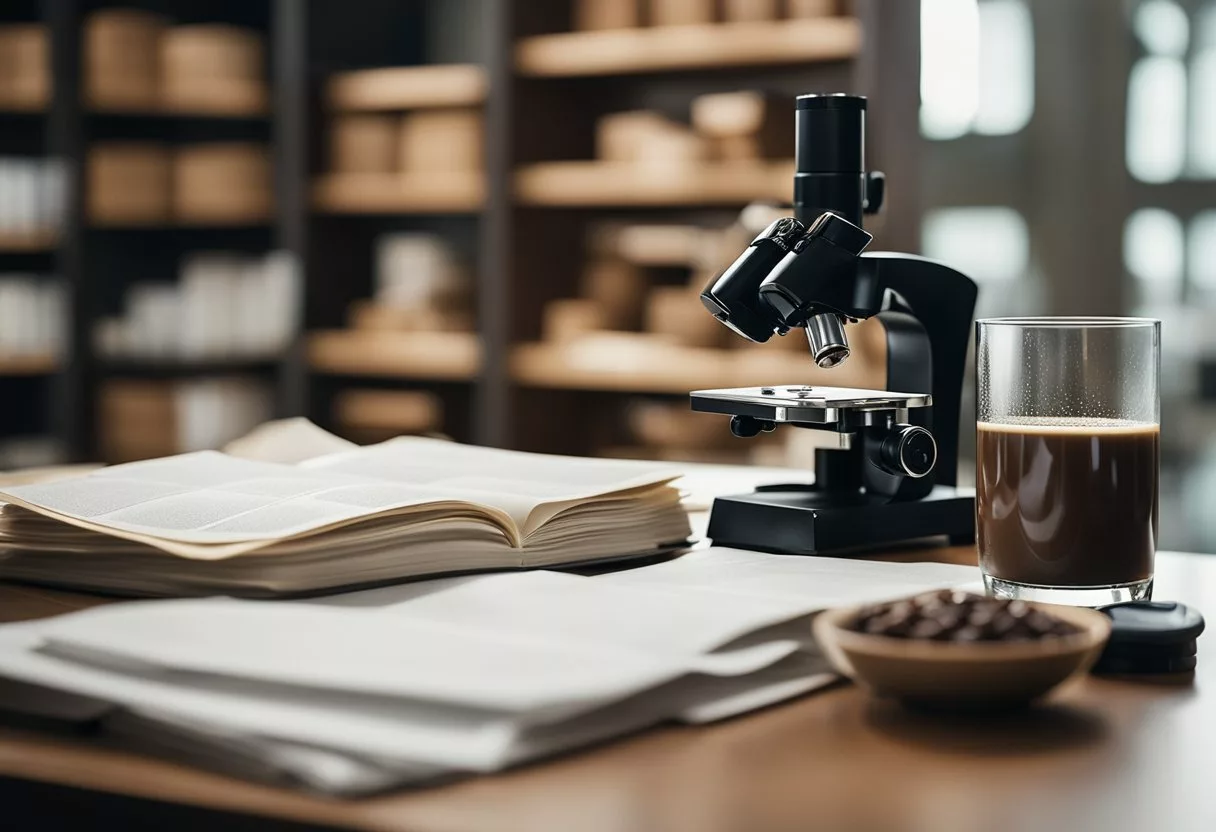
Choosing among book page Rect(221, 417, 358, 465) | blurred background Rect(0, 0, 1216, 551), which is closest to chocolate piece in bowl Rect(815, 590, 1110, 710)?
book page Rect(221, 417, 358, 465)

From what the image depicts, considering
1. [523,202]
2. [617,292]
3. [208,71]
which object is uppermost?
[208,71]

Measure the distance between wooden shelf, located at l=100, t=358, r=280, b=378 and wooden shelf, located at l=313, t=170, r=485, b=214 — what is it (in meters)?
0.47

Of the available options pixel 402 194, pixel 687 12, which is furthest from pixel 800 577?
pixel 402 194

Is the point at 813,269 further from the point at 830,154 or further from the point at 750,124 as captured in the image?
the point at 750,124

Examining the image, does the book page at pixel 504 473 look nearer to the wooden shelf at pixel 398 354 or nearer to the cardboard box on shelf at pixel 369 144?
Result: the wooden shelf at pixel 398 354

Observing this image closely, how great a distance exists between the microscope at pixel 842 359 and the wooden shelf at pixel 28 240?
3.08m

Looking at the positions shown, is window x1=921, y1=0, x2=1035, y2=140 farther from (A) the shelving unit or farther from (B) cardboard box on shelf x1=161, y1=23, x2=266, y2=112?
(B) cardboard box on shelf x1=161, y1=23, x2=266, y2=112

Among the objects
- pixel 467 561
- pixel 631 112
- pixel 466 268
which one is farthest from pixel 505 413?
pixel 467 561

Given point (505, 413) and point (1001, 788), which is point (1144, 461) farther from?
point (505, 413)

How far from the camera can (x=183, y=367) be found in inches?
155

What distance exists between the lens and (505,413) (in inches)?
140

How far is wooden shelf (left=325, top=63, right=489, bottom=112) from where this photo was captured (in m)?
3.63

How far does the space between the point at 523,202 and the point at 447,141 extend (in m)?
0.29

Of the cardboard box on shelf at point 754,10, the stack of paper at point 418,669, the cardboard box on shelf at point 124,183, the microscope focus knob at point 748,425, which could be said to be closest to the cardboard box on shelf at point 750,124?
the cardboard box on shelf at point 754,10
